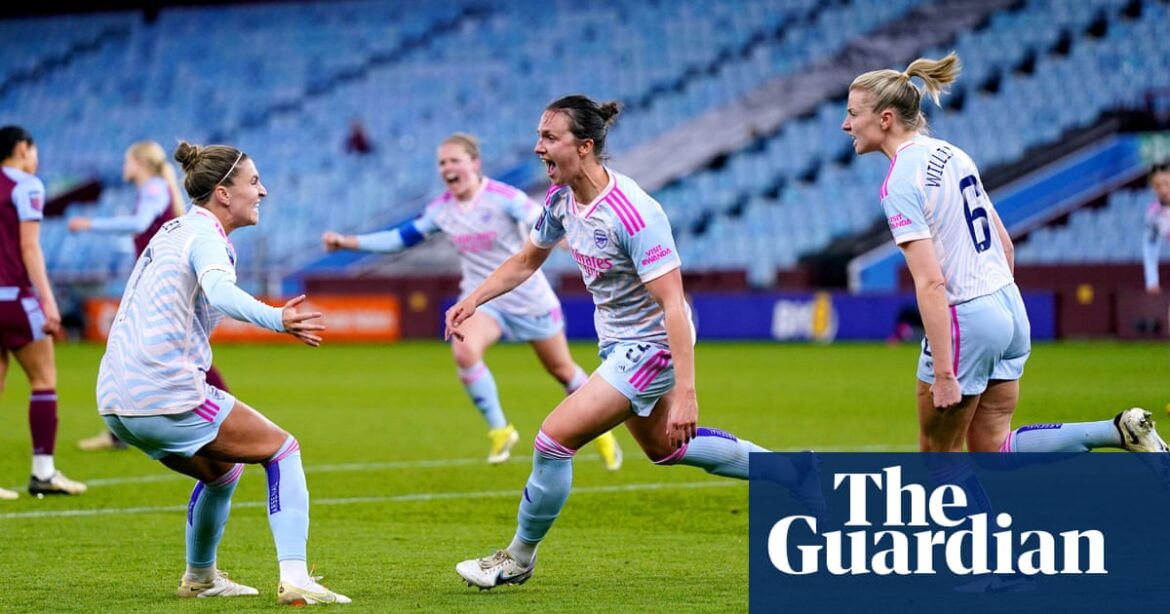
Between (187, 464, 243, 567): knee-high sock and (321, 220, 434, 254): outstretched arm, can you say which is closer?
(187, 464, 243, 567): knee-high sock

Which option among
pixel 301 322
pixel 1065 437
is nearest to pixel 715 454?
pixel 1065 437

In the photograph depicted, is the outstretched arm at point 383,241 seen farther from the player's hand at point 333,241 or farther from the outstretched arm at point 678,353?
the outstretched arm at point 678,353

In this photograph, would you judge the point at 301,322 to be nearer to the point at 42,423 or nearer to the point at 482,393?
the point at 42,423

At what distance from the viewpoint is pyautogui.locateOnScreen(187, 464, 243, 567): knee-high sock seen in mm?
5914

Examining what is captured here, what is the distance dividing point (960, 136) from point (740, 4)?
23.4 ft

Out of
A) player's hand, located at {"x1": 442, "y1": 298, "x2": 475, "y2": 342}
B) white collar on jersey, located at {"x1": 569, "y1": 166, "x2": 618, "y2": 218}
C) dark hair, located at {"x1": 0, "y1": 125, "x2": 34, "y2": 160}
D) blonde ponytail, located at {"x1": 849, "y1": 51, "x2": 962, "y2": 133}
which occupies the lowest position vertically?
player's hand, located at {"x1": 442, "y1": 298, "x2": 475, "y2": 342}

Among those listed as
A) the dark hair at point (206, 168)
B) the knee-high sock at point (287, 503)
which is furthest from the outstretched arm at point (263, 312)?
the knee-high sock at point (287, 503)

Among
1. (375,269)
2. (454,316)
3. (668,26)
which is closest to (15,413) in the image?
(454,316)

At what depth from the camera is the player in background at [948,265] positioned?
18.0 ft

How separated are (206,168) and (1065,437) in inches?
136

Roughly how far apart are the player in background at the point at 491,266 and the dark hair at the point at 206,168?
469 cm

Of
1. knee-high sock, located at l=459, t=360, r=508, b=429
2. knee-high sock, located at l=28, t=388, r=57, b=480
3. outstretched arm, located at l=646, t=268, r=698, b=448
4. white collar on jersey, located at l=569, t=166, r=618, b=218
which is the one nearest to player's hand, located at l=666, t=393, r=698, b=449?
outstretched arm, located at l=646, t=268, r=698, b=448

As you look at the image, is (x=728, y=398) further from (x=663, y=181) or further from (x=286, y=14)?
(x=286, y=14)

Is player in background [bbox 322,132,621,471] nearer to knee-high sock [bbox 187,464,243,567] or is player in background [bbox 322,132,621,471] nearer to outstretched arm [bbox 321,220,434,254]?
outstretched arm [bbox 321,220,434,254]
